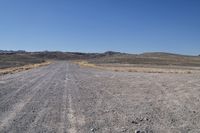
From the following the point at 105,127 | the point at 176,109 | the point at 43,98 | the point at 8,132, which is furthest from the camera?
the point at 43,98

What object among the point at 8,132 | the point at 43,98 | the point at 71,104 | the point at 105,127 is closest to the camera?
the point at 8,132

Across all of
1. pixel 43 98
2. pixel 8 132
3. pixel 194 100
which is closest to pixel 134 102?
pixel 194 100

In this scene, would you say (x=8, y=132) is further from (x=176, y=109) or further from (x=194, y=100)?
(x=194, y=100)

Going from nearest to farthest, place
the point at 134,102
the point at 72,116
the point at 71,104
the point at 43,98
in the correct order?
the point at 72,116 → the point at 71,104 → the point at 134,102 → the point at 43,98

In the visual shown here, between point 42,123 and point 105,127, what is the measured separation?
1914mm

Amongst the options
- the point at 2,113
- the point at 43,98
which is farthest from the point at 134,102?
the point at 2,113

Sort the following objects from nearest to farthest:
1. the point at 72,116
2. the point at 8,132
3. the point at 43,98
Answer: the point at 8,132 < the point at 72,116 < the point at 43,98

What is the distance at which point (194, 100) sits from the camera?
1611 centimetres

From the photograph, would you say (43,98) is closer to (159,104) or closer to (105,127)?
(159,104)

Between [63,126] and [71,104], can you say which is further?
[71,104]

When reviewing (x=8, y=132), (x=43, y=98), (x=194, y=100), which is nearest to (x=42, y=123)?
(x=8, y=132)

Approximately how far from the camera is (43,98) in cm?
1720

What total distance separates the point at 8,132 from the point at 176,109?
693 centimetres

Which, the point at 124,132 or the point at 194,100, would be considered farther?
the point at 194,100
